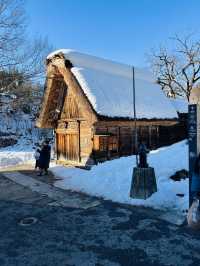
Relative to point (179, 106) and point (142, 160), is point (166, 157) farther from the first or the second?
point (179, 106)

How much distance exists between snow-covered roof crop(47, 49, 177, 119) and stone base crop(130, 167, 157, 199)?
565 centimetres

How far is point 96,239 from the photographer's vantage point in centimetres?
552

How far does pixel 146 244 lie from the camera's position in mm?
5238

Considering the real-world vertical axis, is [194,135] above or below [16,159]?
above

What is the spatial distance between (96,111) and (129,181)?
4.77 metres

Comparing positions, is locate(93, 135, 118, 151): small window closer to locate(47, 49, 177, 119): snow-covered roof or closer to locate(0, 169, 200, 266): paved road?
locate(47, 49, 177, 119): snow-covered roof

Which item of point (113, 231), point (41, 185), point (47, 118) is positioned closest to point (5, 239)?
point (113, 231)

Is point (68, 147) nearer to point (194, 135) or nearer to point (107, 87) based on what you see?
point (107, 87)

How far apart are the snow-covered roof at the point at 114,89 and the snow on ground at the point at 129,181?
3.47m

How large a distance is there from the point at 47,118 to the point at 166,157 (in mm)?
8947

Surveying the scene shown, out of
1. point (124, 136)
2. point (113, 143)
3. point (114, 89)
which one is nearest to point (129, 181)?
point (113, 143)

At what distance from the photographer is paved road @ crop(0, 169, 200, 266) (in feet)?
15.4

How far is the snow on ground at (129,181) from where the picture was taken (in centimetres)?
760

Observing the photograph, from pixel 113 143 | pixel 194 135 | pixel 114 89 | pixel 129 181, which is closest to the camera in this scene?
pixel 194 135
